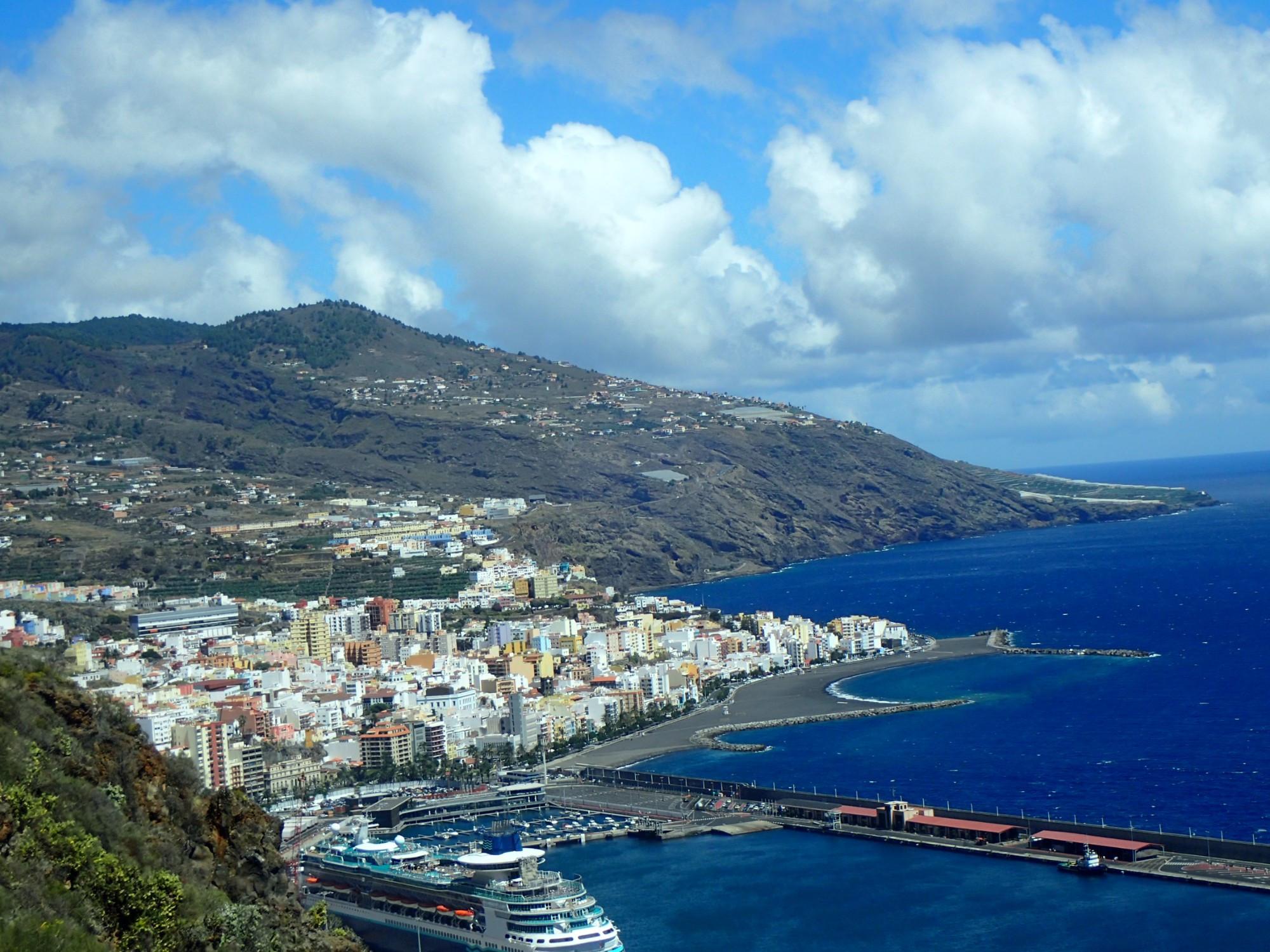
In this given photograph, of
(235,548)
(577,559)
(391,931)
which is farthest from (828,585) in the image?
(391,931)

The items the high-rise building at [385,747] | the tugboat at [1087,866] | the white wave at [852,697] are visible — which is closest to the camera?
the tugboat at [1087,866]

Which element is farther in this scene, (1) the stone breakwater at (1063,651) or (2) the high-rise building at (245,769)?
(1) the stone breakwater at (1063,651)

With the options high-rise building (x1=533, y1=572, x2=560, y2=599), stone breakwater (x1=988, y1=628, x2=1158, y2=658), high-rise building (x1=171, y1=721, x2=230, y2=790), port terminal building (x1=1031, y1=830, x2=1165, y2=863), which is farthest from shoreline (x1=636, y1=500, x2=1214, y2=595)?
port terminal building (x1=1031, y1=830, x2=1165, y2=863)

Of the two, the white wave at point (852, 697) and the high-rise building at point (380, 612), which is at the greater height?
the high-rise building at point (380, 612)

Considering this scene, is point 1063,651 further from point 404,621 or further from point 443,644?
point 404,621

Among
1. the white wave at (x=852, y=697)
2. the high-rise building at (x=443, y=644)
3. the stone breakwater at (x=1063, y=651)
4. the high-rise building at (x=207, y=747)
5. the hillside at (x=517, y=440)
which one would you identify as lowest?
the white wave at (x=852, y=697)

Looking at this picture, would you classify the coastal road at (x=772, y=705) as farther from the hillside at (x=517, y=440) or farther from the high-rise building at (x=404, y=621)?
the hillside at (x=517, y=440)

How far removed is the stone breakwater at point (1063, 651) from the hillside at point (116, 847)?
3436cm

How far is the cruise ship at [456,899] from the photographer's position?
20000mm

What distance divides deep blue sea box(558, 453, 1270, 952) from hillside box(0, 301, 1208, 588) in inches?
866

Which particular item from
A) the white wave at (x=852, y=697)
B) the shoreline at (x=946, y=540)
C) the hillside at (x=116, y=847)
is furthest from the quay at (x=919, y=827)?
the shoreline at (x=946, y=540)

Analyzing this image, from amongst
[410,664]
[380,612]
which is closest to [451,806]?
[410,664]

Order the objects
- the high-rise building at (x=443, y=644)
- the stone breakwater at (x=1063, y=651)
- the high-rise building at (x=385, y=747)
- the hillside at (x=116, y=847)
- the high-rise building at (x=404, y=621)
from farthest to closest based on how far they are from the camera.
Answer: the high-rise building at (x=404, y=621), the high-rise building at (x=443, y=644), the stone breakwater at (x=1063, y=651), the high-rise building at (x=385, y=747), the hillside at (x=116, y=847)

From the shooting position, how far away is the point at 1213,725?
33.8 m
